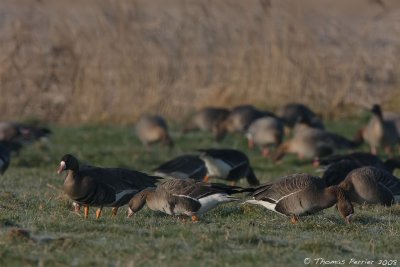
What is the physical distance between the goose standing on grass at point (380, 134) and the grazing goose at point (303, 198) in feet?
37.1

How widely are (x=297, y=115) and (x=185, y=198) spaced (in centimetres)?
1400

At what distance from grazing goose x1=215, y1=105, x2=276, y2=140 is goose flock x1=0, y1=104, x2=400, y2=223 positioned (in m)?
0.03

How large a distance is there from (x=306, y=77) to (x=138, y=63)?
16.4 ft

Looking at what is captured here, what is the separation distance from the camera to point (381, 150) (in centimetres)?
2297

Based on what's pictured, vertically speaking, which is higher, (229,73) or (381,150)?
(229,73)

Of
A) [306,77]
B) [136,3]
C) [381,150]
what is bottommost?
[381,150]

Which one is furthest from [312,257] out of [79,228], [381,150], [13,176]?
[381,150]

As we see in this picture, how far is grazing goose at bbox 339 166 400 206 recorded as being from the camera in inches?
463

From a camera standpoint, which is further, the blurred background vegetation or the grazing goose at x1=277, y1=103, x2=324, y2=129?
the blurred background vegetation

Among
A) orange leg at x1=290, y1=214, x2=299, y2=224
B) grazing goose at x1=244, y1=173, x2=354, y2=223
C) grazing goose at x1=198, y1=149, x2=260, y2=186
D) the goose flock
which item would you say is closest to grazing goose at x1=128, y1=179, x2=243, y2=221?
the goose flock

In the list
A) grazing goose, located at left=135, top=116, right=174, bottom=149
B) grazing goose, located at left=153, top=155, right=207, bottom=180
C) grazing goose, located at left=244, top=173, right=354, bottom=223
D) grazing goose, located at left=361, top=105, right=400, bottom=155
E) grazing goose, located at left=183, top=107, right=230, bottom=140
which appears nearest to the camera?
grazing goose, located at left=244, top=173, right=354, bottom=223

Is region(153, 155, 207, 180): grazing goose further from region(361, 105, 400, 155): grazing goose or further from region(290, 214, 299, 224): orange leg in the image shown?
region(361, 105, 400, 155): grazing goose

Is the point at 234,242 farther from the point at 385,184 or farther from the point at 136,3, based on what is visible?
the point at 136,3

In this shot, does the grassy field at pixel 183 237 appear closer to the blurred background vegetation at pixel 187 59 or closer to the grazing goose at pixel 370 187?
the grazing goose at pixel 370 187
